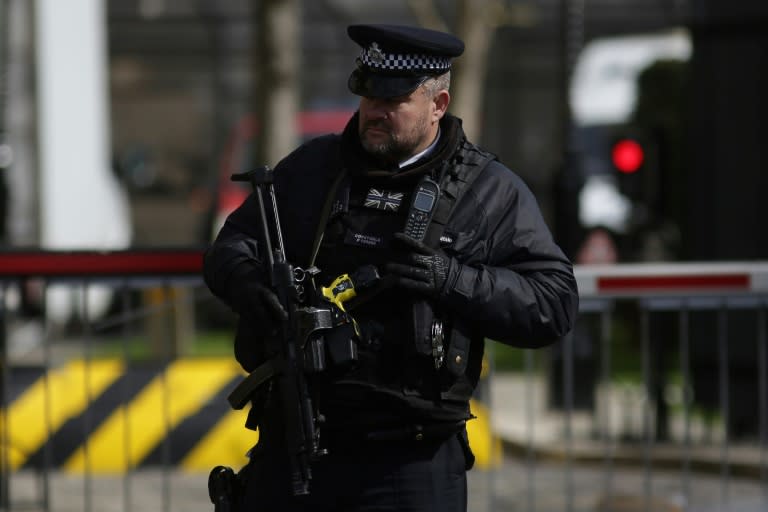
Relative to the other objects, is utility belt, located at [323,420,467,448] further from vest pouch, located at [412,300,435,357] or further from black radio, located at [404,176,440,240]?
black radio, located at [404,176,440,240]

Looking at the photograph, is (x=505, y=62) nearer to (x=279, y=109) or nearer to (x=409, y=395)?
(x=279, y=109)

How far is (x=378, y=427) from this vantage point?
3893 millimetres

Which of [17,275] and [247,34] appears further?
[247,34]

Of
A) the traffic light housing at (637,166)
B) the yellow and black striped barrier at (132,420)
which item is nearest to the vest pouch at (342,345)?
the yellow and black striped barrier at (132,420)

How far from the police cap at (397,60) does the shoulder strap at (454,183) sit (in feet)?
0.79

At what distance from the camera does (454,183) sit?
13.1 feet

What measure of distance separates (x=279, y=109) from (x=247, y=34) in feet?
48.0

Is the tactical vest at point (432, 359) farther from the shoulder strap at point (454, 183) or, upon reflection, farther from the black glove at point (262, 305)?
the black glove at point (262, 305)

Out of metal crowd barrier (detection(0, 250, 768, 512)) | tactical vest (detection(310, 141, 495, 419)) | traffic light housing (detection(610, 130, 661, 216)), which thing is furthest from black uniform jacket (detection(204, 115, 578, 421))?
traffic light housing (detection(610, 130, 661, 216))

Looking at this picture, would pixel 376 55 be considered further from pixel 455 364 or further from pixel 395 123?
pixel 455 364

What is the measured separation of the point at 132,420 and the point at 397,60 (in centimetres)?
494

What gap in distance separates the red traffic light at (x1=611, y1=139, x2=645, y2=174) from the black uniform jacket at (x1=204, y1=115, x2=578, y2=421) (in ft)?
22.1

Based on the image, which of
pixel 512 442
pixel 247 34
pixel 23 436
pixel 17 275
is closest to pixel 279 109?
pixel 512 442

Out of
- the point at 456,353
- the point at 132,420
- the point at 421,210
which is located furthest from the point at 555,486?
the point at 421,210
